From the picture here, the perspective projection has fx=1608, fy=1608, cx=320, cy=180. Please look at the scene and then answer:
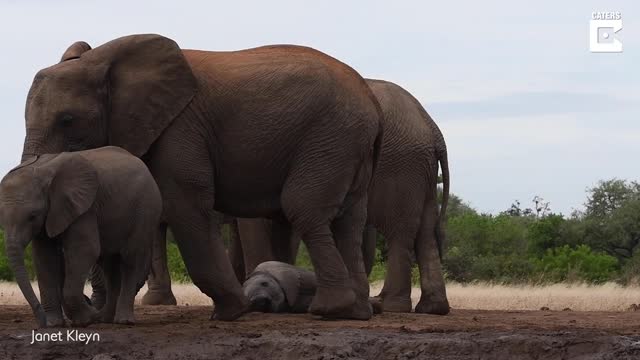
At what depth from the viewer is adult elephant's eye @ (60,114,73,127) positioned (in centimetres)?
1261

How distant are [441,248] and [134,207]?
4380 millimetres

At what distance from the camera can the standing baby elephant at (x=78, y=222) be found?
37.8 ft

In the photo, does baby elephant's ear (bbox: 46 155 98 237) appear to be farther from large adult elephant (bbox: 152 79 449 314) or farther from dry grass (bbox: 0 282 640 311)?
dry grass (bbox: 0 282 640 311)

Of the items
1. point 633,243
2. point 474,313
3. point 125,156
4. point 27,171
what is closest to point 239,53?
point 125,156

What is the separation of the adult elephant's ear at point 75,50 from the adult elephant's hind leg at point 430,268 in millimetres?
3827

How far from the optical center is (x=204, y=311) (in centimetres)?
1478

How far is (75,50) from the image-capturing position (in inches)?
520

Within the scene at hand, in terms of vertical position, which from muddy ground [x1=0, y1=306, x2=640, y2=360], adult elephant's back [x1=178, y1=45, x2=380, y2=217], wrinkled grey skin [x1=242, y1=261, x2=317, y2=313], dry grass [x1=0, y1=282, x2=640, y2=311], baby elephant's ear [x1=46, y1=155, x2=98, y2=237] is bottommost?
dry grass [x1=0, y1=282, x2=640, y2=311]

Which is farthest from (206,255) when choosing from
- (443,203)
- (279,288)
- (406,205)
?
(443,203)

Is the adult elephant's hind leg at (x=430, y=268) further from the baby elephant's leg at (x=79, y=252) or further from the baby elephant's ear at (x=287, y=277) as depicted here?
the baby elephant's leg at (x=79, y=252)

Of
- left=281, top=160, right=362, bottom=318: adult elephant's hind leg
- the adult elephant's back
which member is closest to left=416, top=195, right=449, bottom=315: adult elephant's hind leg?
left=281, top=160, right=362, bottom=318: adult elephant's hind leg

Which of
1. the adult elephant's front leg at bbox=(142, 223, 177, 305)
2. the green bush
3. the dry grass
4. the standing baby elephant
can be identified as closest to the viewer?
the standing baby elephant

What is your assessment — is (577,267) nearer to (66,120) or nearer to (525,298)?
(525,298)

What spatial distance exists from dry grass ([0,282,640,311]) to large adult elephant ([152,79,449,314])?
335cm
